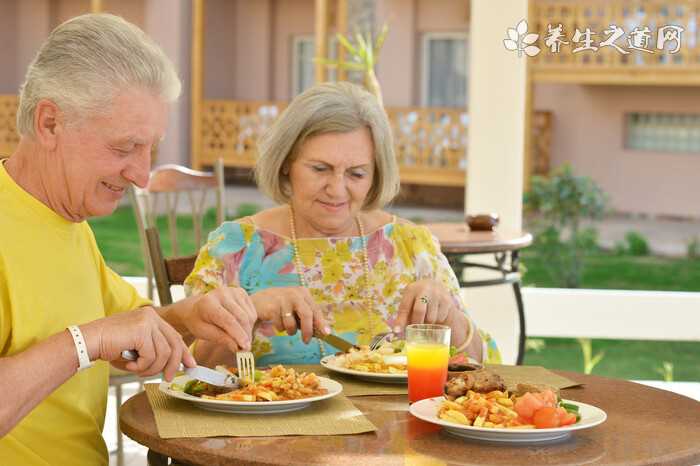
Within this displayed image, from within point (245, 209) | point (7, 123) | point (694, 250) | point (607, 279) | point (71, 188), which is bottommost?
point (607, 279)

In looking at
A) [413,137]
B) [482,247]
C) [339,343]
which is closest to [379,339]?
[339,343]

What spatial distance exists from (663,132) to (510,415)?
11.7 m

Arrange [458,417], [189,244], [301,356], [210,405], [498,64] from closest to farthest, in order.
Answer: [458,417] < [210,405] < [301,356] < [498,64] < [189,244]

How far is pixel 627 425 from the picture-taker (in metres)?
1.73

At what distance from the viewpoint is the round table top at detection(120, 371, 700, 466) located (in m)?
1.53

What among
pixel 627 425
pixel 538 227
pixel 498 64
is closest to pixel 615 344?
pixel 538 227

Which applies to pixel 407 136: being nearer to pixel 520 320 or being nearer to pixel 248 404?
pixel 520 320

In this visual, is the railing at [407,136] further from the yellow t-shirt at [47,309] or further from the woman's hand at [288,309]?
the yellow t-shirt at [47,309]

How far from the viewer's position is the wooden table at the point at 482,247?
394 centimetres

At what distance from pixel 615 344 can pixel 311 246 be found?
250 inches

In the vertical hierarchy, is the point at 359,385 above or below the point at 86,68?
below

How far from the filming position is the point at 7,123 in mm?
14062


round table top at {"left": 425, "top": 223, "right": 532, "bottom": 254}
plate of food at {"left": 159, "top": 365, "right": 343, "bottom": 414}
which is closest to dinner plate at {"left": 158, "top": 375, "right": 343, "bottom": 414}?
plate of food at {"left": 159, "top": 365, "right": 343, "bottom": 414}

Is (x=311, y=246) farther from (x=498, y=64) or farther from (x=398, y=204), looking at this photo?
(x=398, y=204)
